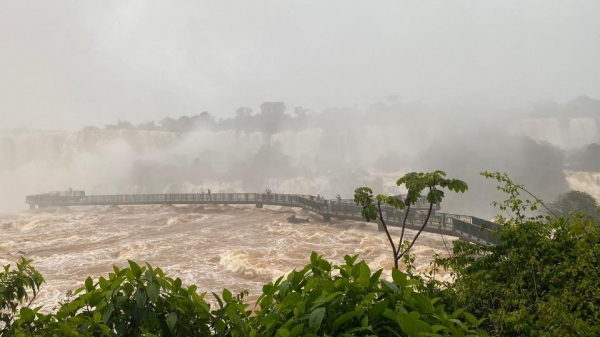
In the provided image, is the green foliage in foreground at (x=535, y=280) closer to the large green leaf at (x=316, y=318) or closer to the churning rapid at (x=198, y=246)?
the large green leaf at (x=316, y=318)

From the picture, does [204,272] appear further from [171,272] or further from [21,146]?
[21,146]

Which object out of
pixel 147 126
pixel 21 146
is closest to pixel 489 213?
pixel 21 146

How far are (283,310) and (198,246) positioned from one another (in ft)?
60.5

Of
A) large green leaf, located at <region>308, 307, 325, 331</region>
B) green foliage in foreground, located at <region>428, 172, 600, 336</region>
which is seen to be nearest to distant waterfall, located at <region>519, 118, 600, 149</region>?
green foliage in foreground, located at <region>428, 172, 600, 336</region>

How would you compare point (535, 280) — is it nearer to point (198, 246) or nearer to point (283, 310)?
point (283, 310)

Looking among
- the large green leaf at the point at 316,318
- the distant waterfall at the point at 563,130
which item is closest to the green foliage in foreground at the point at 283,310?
the large green leaf at the point at 316,318

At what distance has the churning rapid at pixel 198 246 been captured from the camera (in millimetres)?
14617

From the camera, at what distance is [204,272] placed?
15.1 meters

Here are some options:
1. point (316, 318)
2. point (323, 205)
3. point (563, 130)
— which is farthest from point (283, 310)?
point (563, 130)

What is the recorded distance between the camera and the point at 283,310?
6.59ft

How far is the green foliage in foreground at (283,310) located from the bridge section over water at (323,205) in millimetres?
9671

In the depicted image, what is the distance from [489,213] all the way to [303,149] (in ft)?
107

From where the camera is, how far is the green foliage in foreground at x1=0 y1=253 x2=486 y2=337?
182 centimetres

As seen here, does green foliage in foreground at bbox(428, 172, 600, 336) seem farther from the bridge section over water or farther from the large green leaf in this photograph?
the bridge section over water
